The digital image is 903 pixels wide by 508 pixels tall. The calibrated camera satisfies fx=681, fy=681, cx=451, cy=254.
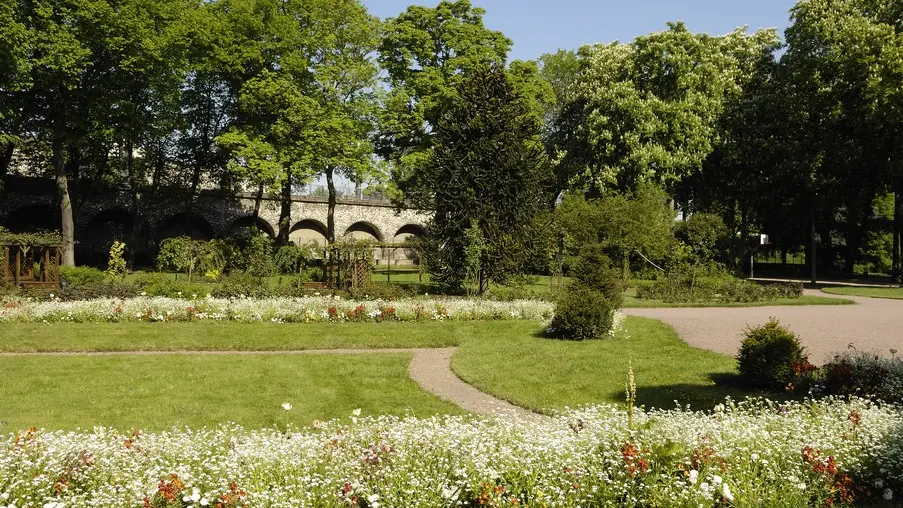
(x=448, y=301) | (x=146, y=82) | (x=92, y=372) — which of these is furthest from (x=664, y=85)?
(x=92, y=372)

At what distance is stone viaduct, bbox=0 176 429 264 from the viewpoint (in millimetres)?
39094

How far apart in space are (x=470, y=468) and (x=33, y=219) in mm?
45192

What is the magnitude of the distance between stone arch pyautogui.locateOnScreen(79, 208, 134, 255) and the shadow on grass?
40.3 metres

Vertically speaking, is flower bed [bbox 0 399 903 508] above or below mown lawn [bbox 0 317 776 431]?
above

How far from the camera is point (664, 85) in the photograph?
36656mm

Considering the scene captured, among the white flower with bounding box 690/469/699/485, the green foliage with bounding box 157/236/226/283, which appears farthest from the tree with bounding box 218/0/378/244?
the white flower with bounding box 690/469/699/485

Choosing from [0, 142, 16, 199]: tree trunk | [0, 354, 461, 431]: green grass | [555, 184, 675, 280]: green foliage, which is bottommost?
[0, 354, 461, 431]: green grass

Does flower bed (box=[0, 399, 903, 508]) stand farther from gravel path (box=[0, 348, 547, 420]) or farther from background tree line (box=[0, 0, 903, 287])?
background tree line (box=[0, 0, 903, 287])

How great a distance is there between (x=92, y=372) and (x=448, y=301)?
933 centimetres

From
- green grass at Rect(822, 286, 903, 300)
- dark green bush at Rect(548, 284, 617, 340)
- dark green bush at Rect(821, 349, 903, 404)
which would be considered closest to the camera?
dark green bush at Rect(821, 349, 903, 404)

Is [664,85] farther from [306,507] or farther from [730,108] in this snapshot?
[306,507]

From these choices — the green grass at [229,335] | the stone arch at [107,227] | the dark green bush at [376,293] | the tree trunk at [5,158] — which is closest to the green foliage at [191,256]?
the dark green bush at [376,293]

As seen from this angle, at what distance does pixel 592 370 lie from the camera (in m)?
10.9

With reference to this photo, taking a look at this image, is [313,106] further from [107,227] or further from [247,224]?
[107,227]
